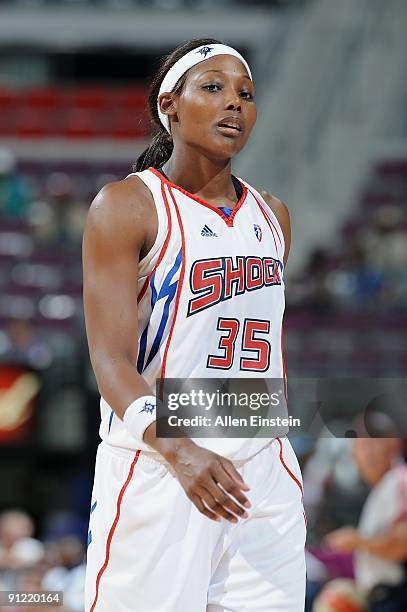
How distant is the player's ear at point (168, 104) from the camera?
2.55 metres

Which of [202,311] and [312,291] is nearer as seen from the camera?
[202,311]

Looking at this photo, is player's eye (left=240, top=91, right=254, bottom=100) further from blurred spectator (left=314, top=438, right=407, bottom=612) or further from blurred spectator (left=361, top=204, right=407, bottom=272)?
blurred spectator (left=361, top=204, right=407, bottom=272)

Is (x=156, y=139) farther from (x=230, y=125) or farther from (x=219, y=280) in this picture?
(x=219, y=280)

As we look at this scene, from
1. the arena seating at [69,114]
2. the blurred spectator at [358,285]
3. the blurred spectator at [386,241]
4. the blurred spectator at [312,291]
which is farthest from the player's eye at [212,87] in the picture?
the arena seating at [69,114]

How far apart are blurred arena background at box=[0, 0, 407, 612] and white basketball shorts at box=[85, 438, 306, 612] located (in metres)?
1.98

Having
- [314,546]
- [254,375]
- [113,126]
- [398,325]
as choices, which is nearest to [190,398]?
[254,375]

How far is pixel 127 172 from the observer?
1444 cm

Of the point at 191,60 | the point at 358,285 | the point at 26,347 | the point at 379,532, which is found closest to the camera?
the point at 191,60

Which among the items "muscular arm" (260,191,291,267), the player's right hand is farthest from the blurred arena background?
the player's right hand

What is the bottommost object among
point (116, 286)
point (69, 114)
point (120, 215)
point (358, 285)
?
point (116, 286)

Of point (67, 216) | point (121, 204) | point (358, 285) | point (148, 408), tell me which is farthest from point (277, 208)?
point (67, 216)

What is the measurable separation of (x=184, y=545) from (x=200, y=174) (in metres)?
0.81

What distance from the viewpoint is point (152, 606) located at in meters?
2.26

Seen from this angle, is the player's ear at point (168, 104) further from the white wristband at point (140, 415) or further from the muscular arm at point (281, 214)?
the white wristband at point (140, 415)
